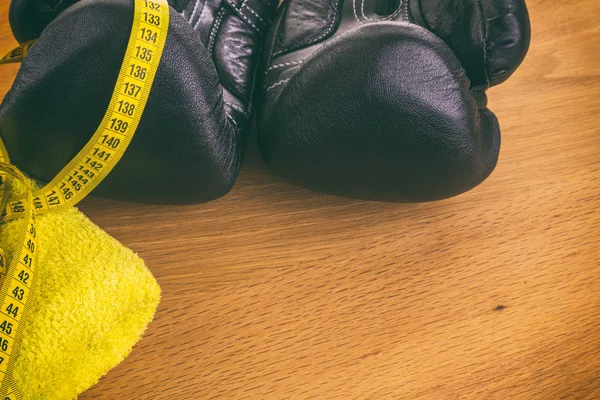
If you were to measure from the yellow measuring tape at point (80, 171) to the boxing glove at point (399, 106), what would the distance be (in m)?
0.18

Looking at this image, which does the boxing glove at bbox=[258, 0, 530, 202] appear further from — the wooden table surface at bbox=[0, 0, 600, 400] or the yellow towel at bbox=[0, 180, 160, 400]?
the yellow towel at bbox=[0, 180, 160, 400]

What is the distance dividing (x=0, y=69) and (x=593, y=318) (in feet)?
3.27

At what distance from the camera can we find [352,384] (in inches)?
28.2

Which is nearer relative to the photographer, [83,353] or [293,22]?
[83,353]

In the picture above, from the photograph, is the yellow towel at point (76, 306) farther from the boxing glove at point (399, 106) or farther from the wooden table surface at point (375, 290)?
the boxing glove at point (399, 106)

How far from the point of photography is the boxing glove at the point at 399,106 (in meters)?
0.61

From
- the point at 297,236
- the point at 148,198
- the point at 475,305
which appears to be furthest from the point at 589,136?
the point at 148,198

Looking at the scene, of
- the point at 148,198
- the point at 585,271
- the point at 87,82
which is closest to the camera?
the point at 87,82

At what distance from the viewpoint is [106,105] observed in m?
0.58

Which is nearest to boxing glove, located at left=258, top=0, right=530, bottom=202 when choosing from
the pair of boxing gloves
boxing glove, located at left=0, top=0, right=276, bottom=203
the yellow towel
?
the pair of boxing gloves

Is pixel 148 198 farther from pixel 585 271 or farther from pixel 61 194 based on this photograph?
pixel 585 271

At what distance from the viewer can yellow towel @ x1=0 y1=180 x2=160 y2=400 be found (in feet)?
1.80

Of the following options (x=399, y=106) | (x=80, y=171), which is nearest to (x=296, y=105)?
(x=399, y=106)

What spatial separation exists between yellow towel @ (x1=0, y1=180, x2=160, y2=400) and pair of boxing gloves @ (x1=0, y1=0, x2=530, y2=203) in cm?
8
